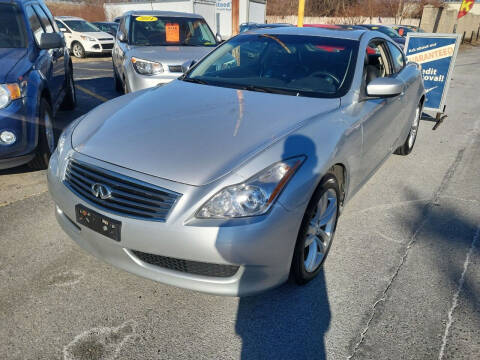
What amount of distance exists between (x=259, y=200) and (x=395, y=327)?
115 centimetres

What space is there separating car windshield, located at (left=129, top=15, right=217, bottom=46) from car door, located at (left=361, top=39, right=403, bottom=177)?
13.8 ft

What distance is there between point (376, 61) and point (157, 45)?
4564 millimetres

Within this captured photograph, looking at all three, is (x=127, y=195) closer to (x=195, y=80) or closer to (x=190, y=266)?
(x=190, y=266)

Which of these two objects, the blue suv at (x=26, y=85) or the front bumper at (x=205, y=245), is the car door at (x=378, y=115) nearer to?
the front bumper at (x=205, y=245)

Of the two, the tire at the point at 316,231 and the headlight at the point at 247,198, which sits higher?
the headlight at the point at 247,198

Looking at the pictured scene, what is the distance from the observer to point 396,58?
459 centimetres

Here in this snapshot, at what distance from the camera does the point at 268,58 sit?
140 inches

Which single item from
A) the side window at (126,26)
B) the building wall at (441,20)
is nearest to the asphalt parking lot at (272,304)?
the side window at (126,26)

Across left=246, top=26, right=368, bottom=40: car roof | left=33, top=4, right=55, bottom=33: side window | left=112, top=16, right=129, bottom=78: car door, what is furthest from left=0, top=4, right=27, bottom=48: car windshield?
left=246, top=26, right=368, bottom=40: car roof

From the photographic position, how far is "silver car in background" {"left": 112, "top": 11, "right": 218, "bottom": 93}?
6.19m

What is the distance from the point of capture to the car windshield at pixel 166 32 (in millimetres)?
7242

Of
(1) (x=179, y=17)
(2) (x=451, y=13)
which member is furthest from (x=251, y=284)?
(2) (x=451, y=13)

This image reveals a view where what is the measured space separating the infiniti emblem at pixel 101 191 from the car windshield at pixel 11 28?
3067 mm

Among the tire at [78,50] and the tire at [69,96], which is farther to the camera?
the tire at [78,50]
